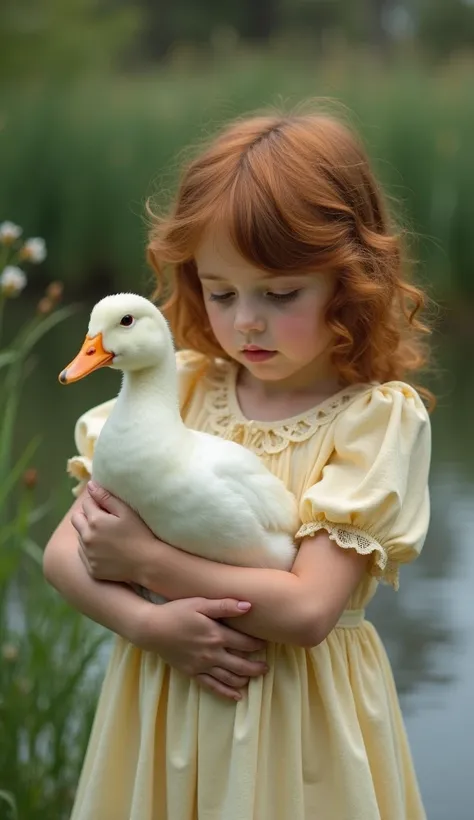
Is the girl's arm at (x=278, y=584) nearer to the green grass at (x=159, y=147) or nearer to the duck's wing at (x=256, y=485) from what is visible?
the duck's wing at (x=256, y=485)

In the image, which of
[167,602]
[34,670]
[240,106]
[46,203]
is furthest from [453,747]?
[46,203]

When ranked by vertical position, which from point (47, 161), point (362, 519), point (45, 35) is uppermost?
point (45, 35)

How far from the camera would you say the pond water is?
62.0 inches

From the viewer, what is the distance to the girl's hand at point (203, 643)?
874 millimetres

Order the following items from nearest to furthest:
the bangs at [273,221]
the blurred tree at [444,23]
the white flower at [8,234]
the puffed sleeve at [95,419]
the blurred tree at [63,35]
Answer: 1. the bangs at [273,221]
2. the puffed sleeve at [95,419]
3. the white flower at [8,234]
4. the blurred tree at [444,23]
5. the blurred tree at [63,35]

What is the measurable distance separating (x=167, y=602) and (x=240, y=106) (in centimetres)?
233

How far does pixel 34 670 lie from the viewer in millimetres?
1285

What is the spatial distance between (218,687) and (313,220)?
39 cm

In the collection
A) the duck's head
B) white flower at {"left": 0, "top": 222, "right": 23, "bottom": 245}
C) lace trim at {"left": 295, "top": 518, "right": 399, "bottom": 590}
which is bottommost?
lace trim at {"left": 295, "top": 518, "right": 399, "bottom": 590}

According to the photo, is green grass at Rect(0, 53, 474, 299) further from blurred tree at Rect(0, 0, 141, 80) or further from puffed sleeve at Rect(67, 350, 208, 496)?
puffed sleeve at Rect(67, 350, 208, 496)

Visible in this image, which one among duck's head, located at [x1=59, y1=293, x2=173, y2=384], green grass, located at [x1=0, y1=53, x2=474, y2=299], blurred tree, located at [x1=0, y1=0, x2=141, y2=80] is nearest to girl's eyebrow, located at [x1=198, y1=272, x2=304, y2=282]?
duck's head, located at [x1=59, y1=293, x2=173, y2=384]

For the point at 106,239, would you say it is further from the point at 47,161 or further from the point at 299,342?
the point at 299,342

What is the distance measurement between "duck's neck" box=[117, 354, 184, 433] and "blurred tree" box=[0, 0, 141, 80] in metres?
3.67

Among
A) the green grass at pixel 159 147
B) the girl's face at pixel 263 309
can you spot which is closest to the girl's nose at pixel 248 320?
the girl's face at pixel 263 309
